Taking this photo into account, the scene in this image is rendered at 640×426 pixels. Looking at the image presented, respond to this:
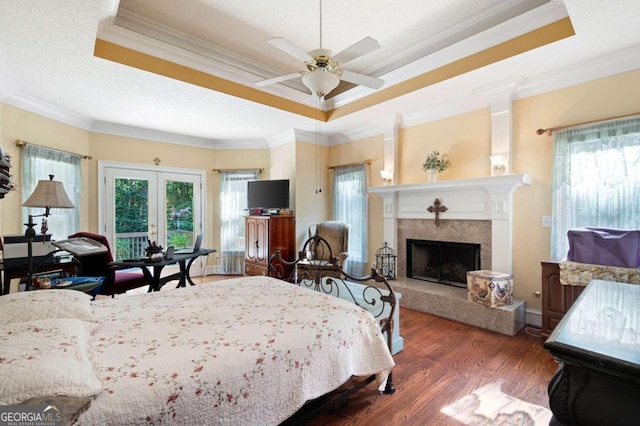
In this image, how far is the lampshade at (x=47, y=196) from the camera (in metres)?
2.95

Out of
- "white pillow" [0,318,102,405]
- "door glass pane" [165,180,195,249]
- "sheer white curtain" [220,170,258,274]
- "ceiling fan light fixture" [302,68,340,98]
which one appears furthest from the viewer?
"sheer white curtain" [220,170,258,274]

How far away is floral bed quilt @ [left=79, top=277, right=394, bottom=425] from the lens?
3.38ft

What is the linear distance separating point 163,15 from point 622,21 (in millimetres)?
3932

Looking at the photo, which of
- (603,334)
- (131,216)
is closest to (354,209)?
(131,216)

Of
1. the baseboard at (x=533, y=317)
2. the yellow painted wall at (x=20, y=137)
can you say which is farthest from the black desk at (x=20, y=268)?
the baseboard at (x=533, y=317)

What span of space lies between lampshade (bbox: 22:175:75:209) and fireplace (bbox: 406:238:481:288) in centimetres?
435

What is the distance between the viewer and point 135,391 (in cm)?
100

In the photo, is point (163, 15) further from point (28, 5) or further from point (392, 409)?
point (392, 409)

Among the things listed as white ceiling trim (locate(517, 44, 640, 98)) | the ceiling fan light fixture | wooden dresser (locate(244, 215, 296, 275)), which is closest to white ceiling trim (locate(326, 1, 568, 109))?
white ceiling trim (locate(517, 44, 640, 98))

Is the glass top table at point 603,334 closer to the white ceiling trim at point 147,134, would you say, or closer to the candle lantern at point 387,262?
the candle lantern at point 387,262

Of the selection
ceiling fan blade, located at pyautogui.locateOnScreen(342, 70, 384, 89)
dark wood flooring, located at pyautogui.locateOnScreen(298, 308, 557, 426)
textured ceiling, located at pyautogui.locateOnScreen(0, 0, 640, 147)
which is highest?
textured ceiling, located at pyautogui.locateOnScreen(0, 0, 640, 147)

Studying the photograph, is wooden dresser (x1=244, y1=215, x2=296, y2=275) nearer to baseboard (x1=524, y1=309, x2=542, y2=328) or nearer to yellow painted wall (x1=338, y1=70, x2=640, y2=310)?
yellow painted wall (x1=338, y1=70, x2=640, y2=310)

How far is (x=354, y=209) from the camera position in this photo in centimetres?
518

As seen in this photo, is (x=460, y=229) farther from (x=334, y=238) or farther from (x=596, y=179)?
(x=334, y=238)
